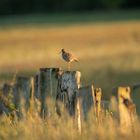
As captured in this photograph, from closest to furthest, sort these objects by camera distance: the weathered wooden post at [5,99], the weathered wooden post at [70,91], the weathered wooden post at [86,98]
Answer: the weathered wooden post at [86,98] → the weathered wooden post at [70,91] → the weathered wooden post at [5,99]

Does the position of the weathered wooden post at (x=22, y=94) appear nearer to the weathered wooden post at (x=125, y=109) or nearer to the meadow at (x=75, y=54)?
the meadow at (x=75, y=54)

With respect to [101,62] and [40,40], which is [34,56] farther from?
[40,40]

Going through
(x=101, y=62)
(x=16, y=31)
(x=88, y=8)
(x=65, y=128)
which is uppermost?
(x=88, y=8)

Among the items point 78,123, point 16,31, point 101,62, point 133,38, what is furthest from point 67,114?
point 16,31

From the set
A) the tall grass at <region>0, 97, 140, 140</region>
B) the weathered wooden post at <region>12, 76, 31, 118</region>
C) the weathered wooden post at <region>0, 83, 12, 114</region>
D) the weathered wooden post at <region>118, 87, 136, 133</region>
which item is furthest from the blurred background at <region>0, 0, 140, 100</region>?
the weathered wooden post at <region>118, 87, 136, 133</region>

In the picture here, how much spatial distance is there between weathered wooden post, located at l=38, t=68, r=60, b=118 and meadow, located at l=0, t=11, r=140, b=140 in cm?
45

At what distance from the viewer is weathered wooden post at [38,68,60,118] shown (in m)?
11.0

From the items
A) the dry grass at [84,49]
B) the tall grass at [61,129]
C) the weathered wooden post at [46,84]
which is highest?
the dry grass at [84,49]

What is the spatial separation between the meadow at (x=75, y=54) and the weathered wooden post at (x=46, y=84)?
45 cm

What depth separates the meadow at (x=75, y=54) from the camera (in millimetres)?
10102

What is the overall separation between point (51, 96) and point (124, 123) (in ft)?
4.93

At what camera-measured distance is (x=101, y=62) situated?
997 inches

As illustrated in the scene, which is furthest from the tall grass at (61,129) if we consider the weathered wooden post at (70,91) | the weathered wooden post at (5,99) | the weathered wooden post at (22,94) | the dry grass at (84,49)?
the dry grass at (84,49)

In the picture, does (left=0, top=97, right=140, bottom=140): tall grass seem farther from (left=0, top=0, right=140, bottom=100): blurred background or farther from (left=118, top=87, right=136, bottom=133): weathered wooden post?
(left=0, top=0, right=140, bottom=100): blurred background
